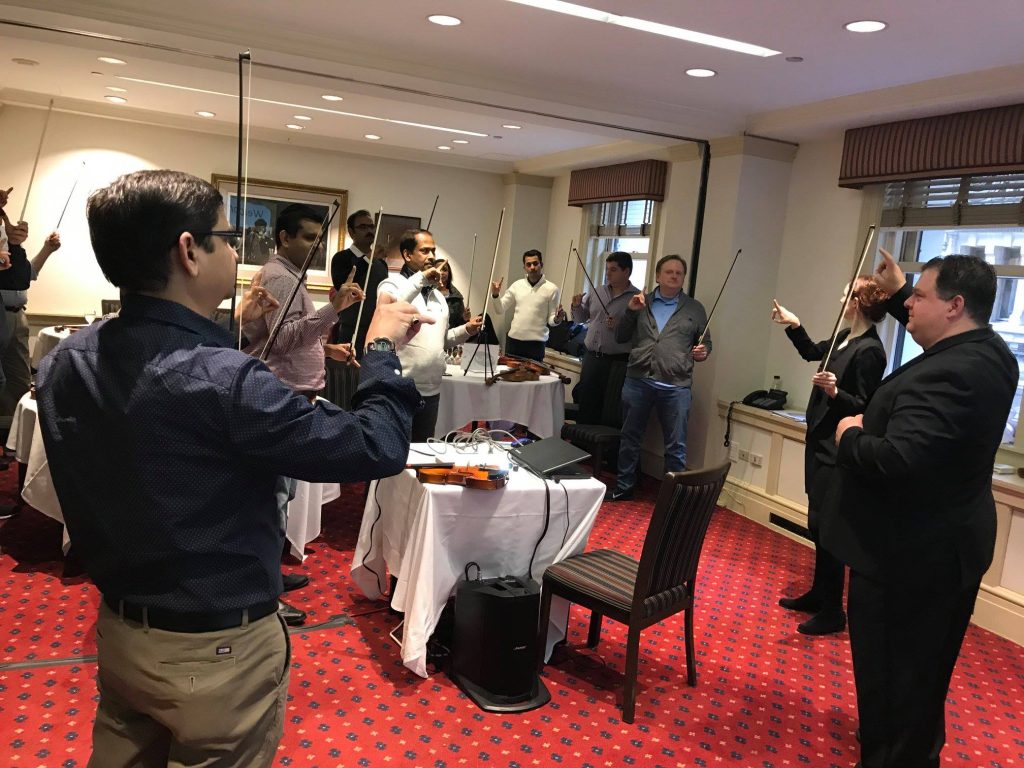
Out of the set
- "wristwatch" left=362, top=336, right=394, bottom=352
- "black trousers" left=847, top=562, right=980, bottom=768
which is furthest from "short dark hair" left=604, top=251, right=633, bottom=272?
"wristwatch" left=362, top=336, right=394, bottom=352

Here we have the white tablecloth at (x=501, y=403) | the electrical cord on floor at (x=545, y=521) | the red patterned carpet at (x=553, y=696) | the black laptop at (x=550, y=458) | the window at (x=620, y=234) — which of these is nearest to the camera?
the red patterned carpet at (x=553, y=696)

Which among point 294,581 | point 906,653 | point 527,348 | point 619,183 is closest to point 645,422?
point 527,348

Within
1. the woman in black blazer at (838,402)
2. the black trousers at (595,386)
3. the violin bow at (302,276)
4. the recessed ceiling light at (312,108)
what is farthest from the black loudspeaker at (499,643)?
the recessed ceiling light at (312,108)

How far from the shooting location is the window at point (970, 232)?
156 inches

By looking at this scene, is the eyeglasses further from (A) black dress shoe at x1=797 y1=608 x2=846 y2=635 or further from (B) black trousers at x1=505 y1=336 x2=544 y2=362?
(B) black trousers at x1=505 y1=336 x2=544 y2=362

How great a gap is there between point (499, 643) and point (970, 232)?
11.2 feet

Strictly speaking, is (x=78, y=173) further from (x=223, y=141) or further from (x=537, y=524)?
(x=537, y=524)

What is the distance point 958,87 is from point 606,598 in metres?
3.00

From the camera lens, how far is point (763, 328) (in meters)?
→ 5.34

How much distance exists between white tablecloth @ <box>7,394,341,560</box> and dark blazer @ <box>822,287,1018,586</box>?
7.22 feet

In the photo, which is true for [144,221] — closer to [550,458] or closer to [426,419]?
[550,458]

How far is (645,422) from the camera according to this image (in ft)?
17.1

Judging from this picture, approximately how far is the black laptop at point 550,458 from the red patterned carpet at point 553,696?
73 cm

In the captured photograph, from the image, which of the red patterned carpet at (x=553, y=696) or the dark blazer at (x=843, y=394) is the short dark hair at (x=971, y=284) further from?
the red patterned carpet at (x=553, y=696)
